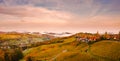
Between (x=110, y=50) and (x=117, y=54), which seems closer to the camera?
(x=117, y=54)

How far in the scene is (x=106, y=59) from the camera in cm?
11800

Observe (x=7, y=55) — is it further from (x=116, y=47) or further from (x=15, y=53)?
(x=116, y=47)

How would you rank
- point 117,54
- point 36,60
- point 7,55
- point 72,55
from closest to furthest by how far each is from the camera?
point 117,54, point 72,55, point 36,60, point 7,55

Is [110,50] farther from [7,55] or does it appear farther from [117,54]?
[7,55]

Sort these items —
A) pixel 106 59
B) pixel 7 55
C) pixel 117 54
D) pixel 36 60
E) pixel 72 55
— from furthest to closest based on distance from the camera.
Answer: pixel 7 55 → pixel 36 60 → pixel 72 55 → pixel 117 54 → pixel 106 59

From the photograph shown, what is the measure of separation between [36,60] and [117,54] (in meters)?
64.8

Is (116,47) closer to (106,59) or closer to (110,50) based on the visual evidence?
(110,50)

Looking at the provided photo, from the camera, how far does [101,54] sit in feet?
426

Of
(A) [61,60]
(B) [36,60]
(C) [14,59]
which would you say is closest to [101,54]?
(A) [61,60]

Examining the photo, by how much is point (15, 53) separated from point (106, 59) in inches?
3723

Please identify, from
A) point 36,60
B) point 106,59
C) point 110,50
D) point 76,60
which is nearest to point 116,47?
point 110,50

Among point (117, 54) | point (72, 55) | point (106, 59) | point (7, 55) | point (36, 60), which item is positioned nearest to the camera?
point (106, 59)

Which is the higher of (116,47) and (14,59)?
(116,47)

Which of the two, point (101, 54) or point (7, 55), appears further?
point (7, 55)
